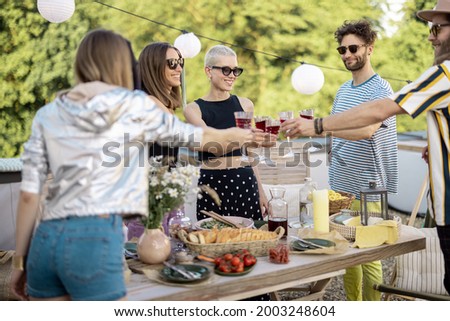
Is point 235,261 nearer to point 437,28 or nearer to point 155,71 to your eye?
point 437,28

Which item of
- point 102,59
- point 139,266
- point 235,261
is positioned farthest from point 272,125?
point 102,59

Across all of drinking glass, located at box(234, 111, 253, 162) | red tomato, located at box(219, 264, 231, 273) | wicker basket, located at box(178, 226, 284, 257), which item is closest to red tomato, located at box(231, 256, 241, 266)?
red tomato, located at box(219, 264, 231, 273)

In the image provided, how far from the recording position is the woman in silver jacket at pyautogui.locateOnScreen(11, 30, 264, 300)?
1.71 metres

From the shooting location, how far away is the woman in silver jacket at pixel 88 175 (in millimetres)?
1714

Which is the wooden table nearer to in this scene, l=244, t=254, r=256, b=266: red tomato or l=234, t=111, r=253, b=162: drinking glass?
l=244, t=254, r=256, b=266: red tomato

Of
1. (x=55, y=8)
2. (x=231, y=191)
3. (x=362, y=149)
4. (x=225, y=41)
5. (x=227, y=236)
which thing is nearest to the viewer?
(x=227, y=236)

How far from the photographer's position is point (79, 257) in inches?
66.6

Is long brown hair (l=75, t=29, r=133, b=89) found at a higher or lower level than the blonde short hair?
lower

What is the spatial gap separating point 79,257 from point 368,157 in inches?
94.1

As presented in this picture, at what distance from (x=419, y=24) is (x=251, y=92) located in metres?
3.47

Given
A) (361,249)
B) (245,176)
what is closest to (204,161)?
(245,176)

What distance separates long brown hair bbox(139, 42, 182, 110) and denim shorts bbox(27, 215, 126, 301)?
1.73m

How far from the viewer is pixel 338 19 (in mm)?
A: 9836

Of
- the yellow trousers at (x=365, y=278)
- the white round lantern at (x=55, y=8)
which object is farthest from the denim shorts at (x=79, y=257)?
the white round lantern at (x=55, y=8)
